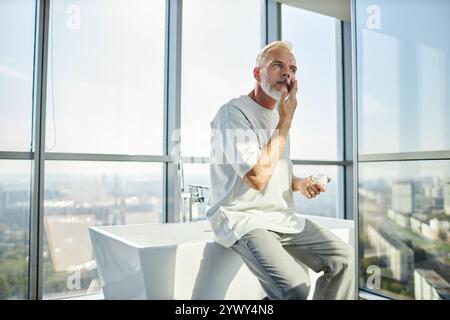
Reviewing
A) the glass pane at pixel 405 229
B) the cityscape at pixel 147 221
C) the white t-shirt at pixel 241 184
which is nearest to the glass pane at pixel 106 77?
the cityscape at pixel 147 221

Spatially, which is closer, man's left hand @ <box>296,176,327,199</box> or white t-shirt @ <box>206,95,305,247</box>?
white t-shirt @ <box>206,95,305,247</box>

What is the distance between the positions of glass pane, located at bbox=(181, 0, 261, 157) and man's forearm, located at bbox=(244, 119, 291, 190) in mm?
1147

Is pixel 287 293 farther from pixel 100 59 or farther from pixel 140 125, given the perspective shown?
pixel 100 59

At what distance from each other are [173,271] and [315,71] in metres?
1.80

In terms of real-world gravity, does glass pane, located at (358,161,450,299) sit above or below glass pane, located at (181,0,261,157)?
below

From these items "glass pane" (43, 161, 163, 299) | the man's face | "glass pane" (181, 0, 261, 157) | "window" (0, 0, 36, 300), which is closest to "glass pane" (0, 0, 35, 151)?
"window" (0, 0, 36, 300)

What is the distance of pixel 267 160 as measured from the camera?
1.35 m

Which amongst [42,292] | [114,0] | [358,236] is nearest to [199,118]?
[114,0]

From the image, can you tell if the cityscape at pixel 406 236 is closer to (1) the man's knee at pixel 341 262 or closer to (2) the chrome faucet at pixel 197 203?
(1) the man's knee at pixel 341 262

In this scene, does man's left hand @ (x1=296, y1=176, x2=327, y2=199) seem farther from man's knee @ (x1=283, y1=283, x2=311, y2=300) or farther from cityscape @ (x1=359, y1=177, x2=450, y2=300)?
man's knee @ (x1=283, y1=283, x2=311, y2=300)

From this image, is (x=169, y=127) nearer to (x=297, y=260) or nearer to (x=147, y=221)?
(x=147, y=221)

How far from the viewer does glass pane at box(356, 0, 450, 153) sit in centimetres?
119

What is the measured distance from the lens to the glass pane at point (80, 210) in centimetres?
207

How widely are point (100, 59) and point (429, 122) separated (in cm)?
174
